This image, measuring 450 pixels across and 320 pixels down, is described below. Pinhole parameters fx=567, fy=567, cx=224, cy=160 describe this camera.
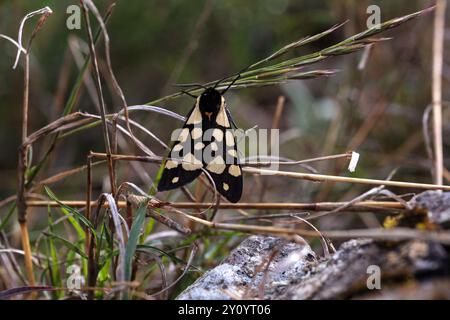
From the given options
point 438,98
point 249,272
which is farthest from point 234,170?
point 438,98

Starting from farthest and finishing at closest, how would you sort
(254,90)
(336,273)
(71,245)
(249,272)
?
(254,90) → (71,245) → (249,272) → (336,273)

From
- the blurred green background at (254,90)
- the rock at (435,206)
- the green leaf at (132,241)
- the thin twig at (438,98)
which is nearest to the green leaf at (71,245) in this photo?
the green leaf at (132,241)

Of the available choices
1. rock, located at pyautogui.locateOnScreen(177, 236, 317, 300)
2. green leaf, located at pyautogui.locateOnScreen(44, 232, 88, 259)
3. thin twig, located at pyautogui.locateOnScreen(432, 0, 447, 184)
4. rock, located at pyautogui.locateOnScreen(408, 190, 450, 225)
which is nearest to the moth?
rock, located at pyautogui.locateOnScreen(177, 236, 317, 300)

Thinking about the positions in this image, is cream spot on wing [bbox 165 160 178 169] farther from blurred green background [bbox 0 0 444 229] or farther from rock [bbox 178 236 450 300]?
blurred green background [bbox 0 0 444 229]

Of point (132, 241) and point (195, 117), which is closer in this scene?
point (132, 241)

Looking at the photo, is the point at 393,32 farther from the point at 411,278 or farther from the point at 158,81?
the point at 411,278

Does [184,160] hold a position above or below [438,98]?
below

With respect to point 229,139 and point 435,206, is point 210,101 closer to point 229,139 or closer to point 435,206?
point 229,139
